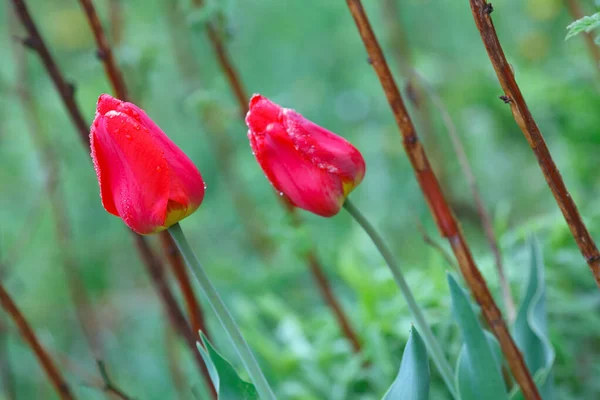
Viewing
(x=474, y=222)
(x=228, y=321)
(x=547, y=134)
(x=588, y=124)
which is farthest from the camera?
(x=547, y=134)

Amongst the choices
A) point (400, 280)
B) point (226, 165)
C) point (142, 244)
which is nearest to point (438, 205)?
point (400, 280)

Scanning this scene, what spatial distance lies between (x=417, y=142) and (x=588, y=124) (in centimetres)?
72

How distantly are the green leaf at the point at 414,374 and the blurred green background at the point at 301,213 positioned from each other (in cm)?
30

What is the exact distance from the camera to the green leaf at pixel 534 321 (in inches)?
21.8

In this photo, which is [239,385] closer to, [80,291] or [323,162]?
[323,162]

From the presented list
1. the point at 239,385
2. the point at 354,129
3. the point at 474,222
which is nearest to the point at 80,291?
the point at 239,385

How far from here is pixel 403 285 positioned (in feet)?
1.51

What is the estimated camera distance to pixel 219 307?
40 centimetres

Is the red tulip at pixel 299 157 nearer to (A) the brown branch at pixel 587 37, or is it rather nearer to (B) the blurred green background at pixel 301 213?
(B) the blurred green background at pixel 301 213

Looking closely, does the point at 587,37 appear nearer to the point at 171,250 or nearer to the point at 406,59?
the point at 406,59

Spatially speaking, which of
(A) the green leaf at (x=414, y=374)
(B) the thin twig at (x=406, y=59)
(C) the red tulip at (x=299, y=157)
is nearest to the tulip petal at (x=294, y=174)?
(C) the red tulip at (x=299, y=157)

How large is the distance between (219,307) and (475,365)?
0.21m

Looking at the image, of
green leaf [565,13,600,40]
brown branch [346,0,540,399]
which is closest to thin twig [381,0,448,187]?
brown branch [346,0,540,399]

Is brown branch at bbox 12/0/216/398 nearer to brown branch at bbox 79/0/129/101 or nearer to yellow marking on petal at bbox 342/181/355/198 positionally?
brown branch at bbox 79/0/129/101
